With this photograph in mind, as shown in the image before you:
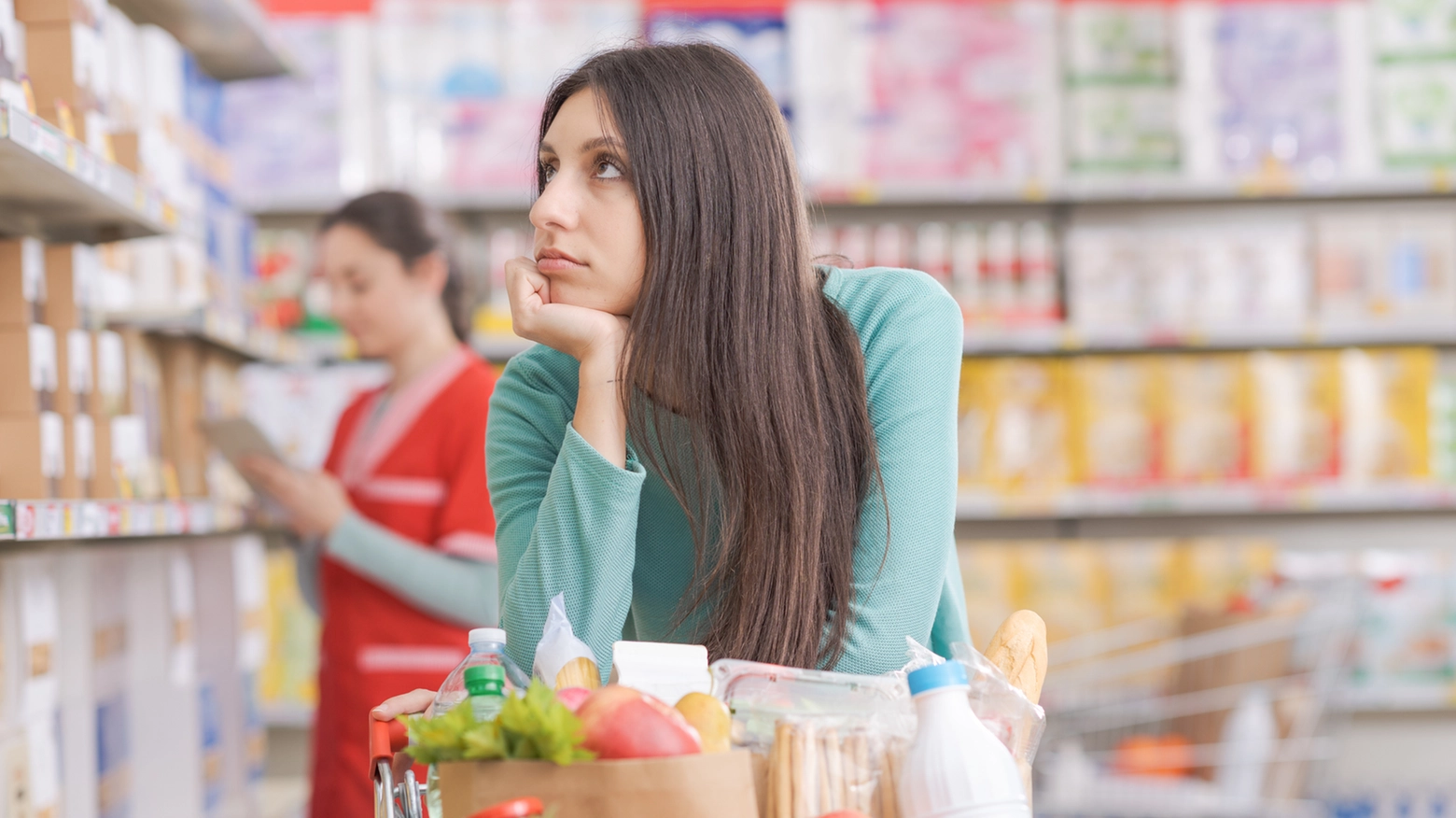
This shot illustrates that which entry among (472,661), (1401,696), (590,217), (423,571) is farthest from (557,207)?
(1401,696)

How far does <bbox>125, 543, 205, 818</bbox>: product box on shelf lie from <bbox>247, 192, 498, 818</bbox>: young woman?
21 cm

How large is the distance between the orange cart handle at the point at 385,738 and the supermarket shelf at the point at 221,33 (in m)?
1.84

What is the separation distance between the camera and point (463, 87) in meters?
3.53

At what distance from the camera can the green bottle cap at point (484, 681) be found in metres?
0.78

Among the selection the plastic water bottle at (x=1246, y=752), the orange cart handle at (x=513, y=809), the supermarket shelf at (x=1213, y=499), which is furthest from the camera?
the supermarket shelf at (x=1213, y=499)

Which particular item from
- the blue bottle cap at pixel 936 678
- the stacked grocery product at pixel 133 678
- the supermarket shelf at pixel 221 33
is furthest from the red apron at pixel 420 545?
the blue bottle cap at pixel 936 678

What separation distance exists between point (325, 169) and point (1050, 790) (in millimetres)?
2490

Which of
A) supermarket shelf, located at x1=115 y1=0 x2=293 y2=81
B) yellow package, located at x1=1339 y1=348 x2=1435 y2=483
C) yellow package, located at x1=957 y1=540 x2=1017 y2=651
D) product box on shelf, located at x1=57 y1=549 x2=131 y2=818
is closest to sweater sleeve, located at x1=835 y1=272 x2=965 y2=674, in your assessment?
product box on shelf, located at x1=57 y1=549 x2=131 y2=818

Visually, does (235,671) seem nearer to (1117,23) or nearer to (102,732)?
(102,732)

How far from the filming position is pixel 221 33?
2469 mm

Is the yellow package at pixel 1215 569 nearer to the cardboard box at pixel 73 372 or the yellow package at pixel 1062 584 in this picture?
the yellow package at pixel 1062 584

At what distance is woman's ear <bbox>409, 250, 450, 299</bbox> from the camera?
2.39m

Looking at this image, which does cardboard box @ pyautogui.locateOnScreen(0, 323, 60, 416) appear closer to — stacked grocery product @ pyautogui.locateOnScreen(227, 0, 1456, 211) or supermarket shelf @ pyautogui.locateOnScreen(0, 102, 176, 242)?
supermarket shelf @ pyautogui.locateOnScreen(0, 102, 176, 242)

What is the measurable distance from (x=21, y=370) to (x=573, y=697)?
1.11 meters
